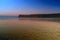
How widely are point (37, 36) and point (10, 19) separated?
1.17ft

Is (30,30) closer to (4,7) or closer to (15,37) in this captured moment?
(15,37)

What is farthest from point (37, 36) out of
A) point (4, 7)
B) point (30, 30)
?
point (4, 7)

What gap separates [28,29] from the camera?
1167 mm

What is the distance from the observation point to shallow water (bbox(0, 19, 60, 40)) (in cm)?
109

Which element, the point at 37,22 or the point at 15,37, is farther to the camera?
the point at 37,22

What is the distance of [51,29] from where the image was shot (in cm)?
113

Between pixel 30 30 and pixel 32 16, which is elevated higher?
pixel 32 16

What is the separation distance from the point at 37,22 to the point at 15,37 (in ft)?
1.00

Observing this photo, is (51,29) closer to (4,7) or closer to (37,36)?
(37,36)

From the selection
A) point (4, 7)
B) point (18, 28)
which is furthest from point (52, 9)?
point (4, 7)

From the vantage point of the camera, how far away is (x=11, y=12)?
3.84ft

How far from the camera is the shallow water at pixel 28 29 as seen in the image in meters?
1.09

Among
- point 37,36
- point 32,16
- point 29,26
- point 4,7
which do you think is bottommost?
point 37,36

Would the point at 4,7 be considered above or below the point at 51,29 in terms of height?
above
